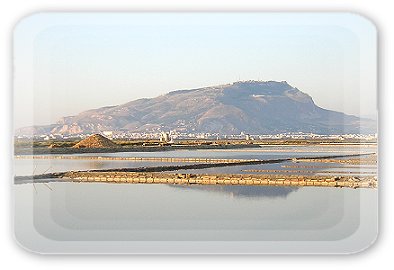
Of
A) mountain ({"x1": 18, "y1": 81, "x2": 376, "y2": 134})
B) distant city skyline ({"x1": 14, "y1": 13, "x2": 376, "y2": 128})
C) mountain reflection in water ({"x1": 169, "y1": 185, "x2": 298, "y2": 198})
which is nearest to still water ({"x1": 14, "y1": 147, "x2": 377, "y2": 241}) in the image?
mountain reflection in water ({"x1": 169, "y1": 185, "x2": 298, "y2": 198})

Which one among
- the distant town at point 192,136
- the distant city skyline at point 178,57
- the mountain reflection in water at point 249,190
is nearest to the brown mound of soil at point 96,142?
the distant town at point 192,136

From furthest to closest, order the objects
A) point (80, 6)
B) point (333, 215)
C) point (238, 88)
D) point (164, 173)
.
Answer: point (164, 173), point (238, 88), point (333, 215), point (80, 6)

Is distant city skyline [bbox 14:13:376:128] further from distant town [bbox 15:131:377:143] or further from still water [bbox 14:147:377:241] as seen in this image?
still water [bbox 14:147:377:241]

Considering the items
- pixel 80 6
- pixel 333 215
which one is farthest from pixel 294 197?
pixel 80 6

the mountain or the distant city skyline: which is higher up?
the distant city skyline

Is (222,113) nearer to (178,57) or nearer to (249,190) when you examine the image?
(178,57)

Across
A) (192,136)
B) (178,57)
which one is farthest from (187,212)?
(178,57)

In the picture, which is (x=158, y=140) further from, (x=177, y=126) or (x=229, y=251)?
(x=229, y=251)
